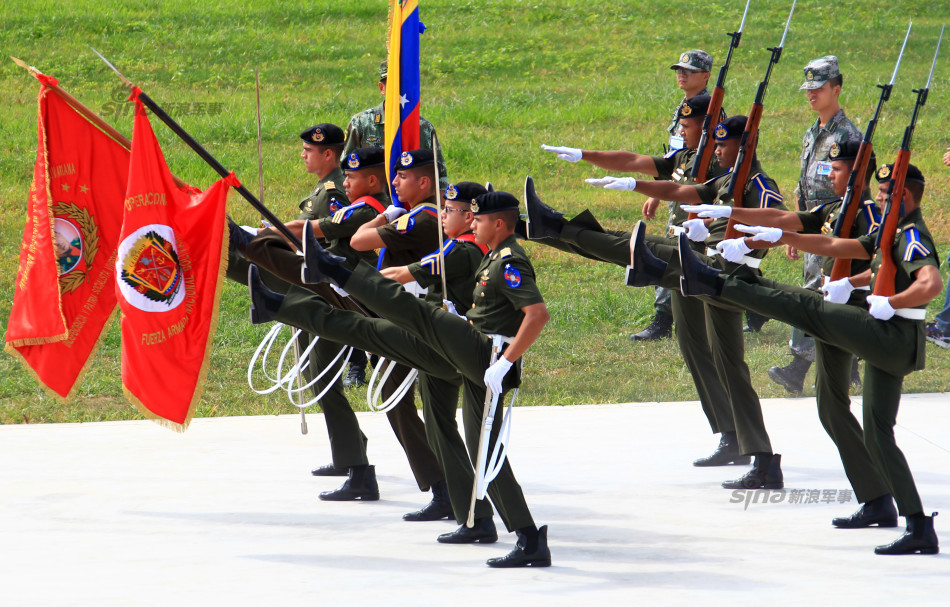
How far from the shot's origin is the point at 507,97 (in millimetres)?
20016

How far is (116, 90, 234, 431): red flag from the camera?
6.04 metres

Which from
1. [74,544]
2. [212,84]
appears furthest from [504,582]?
[212,84]

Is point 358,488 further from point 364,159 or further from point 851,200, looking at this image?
point 851,200

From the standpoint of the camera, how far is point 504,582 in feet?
16.8

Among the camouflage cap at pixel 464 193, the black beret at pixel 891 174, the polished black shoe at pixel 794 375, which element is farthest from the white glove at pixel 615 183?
the polished black shoe at pixel 794 375

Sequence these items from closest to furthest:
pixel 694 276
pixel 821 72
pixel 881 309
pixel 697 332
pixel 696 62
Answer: pixel 881 309
pixel 694 276
pixel 697 332
pixel 821 72
pixel 696 62

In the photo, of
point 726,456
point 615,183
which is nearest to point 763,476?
point 726,456

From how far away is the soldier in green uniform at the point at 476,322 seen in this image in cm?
536

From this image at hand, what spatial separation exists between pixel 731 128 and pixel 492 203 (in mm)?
1986

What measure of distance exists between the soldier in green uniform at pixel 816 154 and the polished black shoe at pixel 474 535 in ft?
8.17

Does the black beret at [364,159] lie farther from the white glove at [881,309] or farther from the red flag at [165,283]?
the white glove at [881,309]

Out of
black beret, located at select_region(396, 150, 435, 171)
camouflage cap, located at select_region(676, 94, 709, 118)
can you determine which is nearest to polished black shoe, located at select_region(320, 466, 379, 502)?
black beret, located at select_region(396, 150, 435, 171)

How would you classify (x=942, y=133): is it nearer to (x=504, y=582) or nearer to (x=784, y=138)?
(x=784, y=138)

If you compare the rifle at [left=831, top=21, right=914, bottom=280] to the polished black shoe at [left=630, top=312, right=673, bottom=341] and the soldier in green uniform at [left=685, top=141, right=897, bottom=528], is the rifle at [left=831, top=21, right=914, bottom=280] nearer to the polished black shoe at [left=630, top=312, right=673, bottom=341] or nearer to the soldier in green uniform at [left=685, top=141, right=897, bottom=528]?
the soldier in green uniform at [left=685, top=141, right=897, bottom=528]
